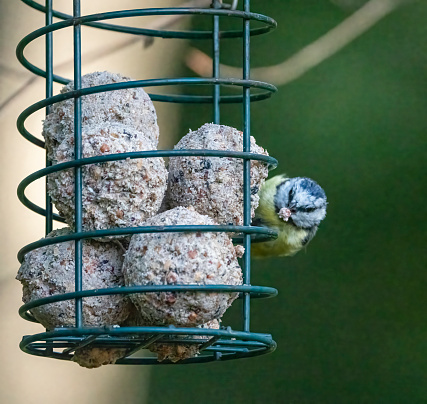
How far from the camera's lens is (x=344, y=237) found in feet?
13.2

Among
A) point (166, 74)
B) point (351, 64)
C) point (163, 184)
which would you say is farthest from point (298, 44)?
point (163, 184)

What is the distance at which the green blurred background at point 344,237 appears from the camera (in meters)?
3.95

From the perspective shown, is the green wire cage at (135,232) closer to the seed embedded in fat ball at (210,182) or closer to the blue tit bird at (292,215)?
the seed embedded in fat ball at (210,182)

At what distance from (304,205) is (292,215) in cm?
8

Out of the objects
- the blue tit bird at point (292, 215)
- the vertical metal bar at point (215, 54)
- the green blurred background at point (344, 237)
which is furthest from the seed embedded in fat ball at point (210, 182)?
the green blurred background at point (344, 237)

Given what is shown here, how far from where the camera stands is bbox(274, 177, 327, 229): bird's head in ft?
12.4

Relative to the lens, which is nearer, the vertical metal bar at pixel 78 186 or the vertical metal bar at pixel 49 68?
the vertical metal bar at pixel 78 186

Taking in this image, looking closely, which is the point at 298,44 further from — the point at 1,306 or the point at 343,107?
the point at 1,306

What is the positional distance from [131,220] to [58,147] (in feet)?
0.87

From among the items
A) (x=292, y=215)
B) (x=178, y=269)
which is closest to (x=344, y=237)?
(x=292, y=215)

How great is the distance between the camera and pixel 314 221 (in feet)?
12.5

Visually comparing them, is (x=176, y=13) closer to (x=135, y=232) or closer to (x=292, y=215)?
(x=135, y=232)

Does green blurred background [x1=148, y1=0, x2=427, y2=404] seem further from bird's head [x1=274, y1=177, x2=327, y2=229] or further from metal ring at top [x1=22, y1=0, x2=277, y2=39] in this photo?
metal ring at top [x1=22, y1=0, x2=277, y2=39]

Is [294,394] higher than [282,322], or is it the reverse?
[282,322]
